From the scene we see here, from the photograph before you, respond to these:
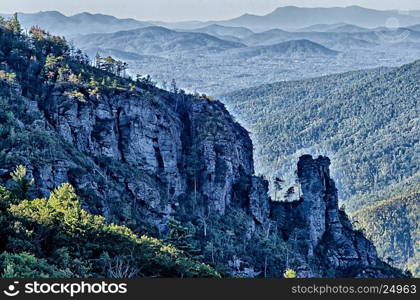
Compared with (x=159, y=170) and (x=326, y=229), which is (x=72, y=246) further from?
(x=326, y=229)

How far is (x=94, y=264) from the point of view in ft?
165

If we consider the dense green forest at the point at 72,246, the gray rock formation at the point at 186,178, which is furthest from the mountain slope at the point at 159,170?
the dense green forest at the point at 72,246

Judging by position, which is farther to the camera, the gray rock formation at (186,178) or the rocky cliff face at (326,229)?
the rocky cliff face at (326,229)

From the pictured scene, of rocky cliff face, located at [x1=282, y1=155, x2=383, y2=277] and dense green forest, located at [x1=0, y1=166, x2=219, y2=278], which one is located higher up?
rocky cliff face, located at [x1=282, y1=155, x2=383, y2=277]

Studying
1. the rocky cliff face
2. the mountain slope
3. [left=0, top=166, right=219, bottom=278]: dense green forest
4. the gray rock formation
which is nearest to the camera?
[left=0, top=166, right=219, bottom=278]: dense green forest

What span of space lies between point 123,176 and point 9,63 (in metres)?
24.1

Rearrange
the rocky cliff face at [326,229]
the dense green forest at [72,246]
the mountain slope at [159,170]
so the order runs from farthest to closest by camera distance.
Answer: the rocky cliff face at [326,229]
the mountain slope at [159,170]
the dense green forest at [72,246]

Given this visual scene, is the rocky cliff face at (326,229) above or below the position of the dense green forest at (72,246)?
above

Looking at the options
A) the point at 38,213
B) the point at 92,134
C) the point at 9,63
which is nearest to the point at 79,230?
the point at 38,213

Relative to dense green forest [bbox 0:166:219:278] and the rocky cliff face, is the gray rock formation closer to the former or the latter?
the rocky cliff face

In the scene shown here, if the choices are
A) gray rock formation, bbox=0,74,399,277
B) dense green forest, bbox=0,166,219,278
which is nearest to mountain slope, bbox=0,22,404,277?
gray rock formation, bbox=0,74,399,277

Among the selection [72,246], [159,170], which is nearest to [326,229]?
[159,170]

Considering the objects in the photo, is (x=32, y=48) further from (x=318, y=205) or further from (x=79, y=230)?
(x=79, y=230)

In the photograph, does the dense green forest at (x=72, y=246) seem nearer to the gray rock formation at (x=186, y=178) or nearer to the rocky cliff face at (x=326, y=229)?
the gray rock formation at (x=186, y=178)
